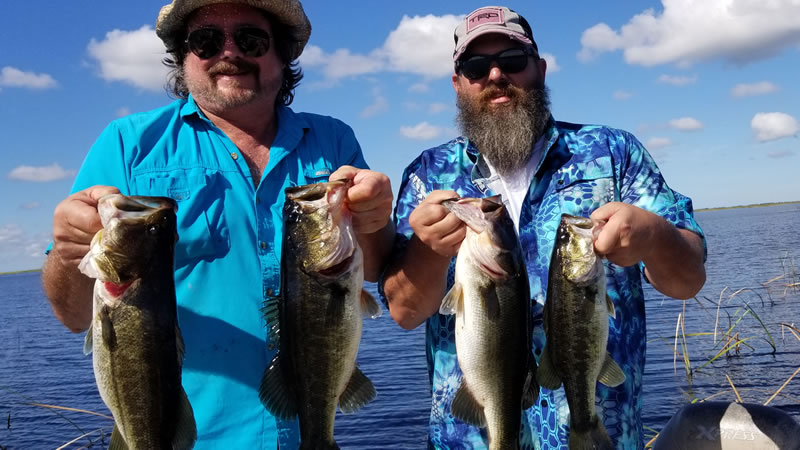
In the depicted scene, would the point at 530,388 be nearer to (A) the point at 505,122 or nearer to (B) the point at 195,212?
(A) the point at 505,122

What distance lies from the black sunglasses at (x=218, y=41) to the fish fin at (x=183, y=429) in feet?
7.62

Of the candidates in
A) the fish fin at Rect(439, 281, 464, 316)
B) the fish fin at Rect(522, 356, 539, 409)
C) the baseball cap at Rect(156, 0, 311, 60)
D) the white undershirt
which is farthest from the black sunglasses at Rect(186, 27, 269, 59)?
the fish fin at Rect(522, 356, 539, 409)

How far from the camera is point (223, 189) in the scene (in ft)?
13.7

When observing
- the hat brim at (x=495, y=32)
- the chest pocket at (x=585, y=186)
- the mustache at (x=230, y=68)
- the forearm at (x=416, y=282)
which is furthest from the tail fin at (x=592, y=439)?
the mustache at (x=230, y=68)

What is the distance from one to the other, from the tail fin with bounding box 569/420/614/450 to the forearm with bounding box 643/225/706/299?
101cm

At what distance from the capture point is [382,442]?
15.7 meters

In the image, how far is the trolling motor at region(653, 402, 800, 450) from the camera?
470cm

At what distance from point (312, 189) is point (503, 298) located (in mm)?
1292

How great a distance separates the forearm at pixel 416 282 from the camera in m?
3.96

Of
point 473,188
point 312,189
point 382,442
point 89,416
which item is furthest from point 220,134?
point 89,416

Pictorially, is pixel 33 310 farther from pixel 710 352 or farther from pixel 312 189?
pixel 312 189

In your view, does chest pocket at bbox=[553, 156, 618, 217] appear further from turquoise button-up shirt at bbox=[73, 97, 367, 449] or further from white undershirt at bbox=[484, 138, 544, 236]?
turquoise button-up shirt at bbox=[73, 97, 367, 449]

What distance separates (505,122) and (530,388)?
1990 millimetres

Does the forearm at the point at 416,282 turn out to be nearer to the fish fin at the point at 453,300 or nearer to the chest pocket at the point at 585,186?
the fish fin at the point at 453,300
